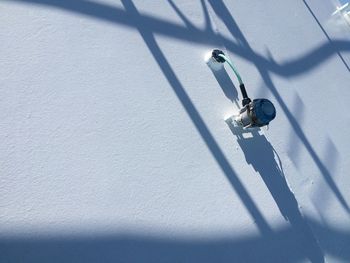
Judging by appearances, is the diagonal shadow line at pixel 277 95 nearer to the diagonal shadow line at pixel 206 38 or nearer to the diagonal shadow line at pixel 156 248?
the diagonal shadow line at pixel 206 38

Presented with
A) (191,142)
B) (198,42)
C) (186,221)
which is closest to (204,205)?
(186,221)

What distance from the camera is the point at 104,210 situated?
2.58 ft

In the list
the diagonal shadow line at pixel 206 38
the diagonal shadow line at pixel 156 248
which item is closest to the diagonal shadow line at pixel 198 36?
the diagonal shadow line at pixel 206 38

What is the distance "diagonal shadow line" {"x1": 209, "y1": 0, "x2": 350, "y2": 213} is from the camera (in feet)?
3.90

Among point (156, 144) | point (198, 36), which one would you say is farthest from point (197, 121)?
point (198, 36)

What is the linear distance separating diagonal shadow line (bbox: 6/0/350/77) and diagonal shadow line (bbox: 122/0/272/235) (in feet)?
0.10

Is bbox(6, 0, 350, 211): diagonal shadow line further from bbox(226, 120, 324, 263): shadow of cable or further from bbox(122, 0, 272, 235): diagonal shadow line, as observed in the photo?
bbox(226, 120, 324, 263): shadow of cable

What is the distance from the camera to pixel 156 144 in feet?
2.97

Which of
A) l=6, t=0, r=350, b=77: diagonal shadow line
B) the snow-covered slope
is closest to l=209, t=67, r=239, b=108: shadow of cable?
the snow-covered slope

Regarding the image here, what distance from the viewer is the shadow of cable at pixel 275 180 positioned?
103 cm

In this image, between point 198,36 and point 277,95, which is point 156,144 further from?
point 277,95

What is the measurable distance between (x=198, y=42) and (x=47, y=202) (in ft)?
2.16

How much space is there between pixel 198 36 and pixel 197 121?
0.97 ft

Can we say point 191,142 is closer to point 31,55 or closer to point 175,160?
point 175,160
